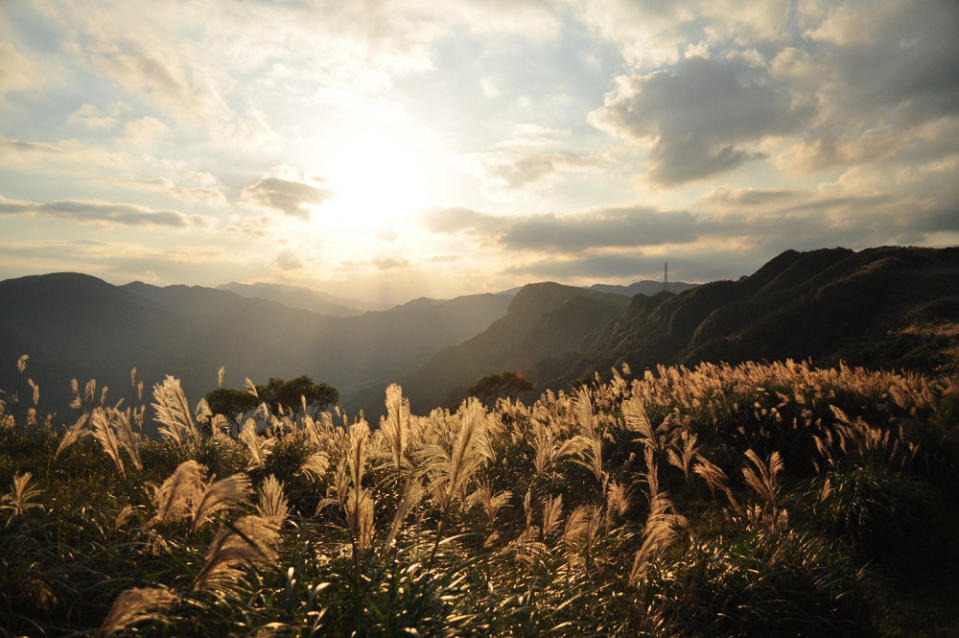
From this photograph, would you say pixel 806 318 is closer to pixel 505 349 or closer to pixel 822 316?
pixel 822 316

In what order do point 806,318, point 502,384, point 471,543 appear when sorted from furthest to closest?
point 806,318 → point 502,384 → point 471,543

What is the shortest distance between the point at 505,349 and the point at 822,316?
3932 inches

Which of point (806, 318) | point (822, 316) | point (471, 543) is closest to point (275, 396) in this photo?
point (471, 543)

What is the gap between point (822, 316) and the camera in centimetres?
5197

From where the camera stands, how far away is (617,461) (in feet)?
27.9

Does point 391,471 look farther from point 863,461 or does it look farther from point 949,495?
point 949,495

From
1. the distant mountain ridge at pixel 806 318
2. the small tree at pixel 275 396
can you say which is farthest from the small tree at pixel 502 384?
the small tree at pixel 275 396

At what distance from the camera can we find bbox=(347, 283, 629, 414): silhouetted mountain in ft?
424

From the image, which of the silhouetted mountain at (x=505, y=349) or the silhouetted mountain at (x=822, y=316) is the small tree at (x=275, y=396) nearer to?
the silhouetted mountain at (x=822, y=316)

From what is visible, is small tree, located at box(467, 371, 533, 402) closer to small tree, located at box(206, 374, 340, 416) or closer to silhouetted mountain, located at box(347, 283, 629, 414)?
small tree, located at box(206, 374, 340, 416)

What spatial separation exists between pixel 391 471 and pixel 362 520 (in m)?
4.89

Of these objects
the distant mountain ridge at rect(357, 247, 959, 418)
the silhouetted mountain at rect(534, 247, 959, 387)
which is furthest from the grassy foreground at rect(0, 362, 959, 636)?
the silhouetted mountain at rect(534, 247, 959, 387)

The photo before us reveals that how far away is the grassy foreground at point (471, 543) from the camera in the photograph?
279 centimetres

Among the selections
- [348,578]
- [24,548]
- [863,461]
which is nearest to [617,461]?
[863,461]
